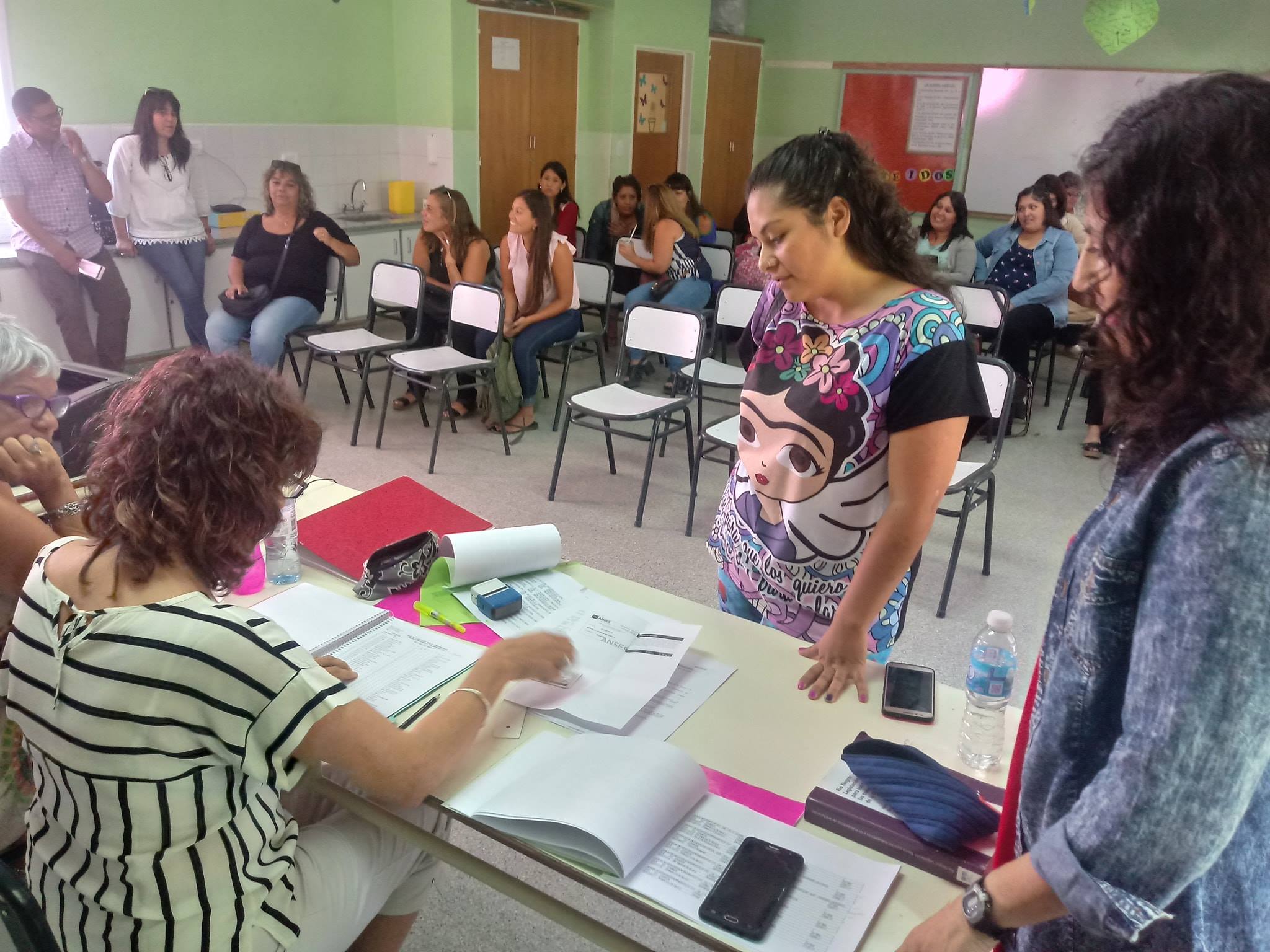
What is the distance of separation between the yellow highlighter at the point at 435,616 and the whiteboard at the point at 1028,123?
7.14m

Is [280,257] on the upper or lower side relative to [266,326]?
upper

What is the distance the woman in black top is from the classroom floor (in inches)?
22.0

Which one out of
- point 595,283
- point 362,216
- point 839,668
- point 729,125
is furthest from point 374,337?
point 729,125

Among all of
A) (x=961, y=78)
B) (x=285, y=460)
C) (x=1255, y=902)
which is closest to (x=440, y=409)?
(x=285, y=460)

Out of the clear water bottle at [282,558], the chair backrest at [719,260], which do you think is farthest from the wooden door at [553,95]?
the clear water bottle at [282,558]

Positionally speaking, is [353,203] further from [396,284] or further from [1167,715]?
[1167,715]

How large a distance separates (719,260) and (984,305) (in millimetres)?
1822

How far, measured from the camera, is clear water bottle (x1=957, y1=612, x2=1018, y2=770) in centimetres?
128

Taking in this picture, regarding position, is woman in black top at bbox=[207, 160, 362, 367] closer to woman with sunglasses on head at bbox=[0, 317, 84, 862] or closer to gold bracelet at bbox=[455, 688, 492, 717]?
woman with sunglasses on head at bbox=[0, 317, 84, 862]

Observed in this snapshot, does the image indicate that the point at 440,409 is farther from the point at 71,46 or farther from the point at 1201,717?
the point at 1201,717

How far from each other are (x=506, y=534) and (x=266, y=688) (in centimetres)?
74

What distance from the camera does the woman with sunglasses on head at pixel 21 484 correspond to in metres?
1.40

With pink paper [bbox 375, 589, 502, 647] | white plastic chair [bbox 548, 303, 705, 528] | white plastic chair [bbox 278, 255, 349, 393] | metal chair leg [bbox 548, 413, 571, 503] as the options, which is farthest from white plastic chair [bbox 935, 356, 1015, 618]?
white plastic chair [bbox 278, 255, 349, 393]

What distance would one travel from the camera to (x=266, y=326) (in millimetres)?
4746
